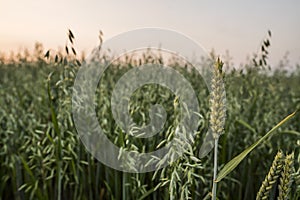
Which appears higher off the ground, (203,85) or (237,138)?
(203,85)

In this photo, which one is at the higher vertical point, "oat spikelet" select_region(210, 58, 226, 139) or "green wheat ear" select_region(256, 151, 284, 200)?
"oat spikelet" select_region(210, 58, 226, 139)

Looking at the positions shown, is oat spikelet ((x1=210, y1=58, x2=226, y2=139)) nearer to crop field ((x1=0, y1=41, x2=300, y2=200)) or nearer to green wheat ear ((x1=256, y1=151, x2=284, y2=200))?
green wheat ear ((x1=256, y1=151, x2=284, y2=200))

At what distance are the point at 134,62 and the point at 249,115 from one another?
91 cm

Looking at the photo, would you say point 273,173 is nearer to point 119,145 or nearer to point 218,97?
point 218,97

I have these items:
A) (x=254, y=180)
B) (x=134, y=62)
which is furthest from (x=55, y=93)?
(x=134, y=62)

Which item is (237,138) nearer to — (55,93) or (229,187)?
(229,187)

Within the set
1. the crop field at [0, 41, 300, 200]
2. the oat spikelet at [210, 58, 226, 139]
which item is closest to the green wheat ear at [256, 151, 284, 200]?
the oat spikelet at [210, 58, 226, 139]

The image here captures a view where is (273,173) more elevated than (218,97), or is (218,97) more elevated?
(218,97)

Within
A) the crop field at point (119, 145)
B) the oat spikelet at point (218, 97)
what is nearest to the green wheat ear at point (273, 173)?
the oat spikelet at point (218, 97)

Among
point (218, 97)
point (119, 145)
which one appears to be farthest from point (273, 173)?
point (119, 145)

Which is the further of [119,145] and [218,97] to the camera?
[119,145]

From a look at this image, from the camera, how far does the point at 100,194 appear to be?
157 cm

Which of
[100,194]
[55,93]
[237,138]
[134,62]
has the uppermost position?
[134,62]

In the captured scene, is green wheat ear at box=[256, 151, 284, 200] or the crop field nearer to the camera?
green wheat ear at box=[256, 151, 284, 200]
